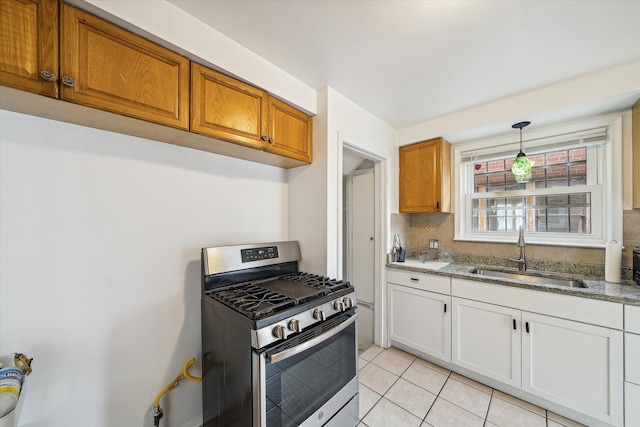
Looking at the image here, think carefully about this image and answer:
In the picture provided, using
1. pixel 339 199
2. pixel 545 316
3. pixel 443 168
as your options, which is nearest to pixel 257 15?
pixel 339 199

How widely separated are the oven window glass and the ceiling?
171cm

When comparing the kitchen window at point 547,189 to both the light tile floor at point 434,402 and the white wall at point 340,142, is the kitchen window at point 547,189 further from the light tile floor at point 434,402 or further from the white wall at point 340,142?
the light tile floor at point 434,402

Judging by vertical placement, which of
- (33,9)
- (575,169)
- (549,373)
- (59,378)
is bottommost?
(549,373)

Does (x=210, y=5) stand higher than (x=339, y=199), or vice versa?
(x=210, y=5)

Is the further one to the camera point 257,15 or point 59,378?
point 257,15

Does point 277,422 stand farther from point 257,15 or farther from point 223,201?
point 257,15

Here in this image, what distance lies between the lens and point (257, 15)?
1218 mm

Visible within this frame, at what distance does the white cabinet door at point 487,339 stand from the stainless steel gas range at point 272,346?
43.4 inches

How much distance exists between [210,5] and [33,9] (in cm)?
66

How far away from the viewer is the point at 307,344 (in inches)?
44.7

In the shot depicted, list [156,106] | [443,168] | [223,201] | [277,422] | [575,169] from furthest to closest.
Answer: [443,168] < [575,169] < [223,201] < [156,106] < [277,422]

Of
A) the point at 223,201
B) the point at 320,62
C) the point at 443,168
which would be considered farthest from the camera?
the point at 443,168

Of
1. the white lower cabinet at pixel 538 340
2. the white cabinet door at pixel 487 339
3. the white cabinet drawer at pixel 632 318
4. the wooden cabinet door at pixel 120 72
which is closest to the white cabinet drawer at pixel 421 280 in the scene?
the white lower cabinet at pixel 538 340

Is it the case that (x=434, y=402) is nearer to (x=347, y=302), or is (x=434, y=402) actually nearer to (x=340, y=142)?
(x=347, y=302)
